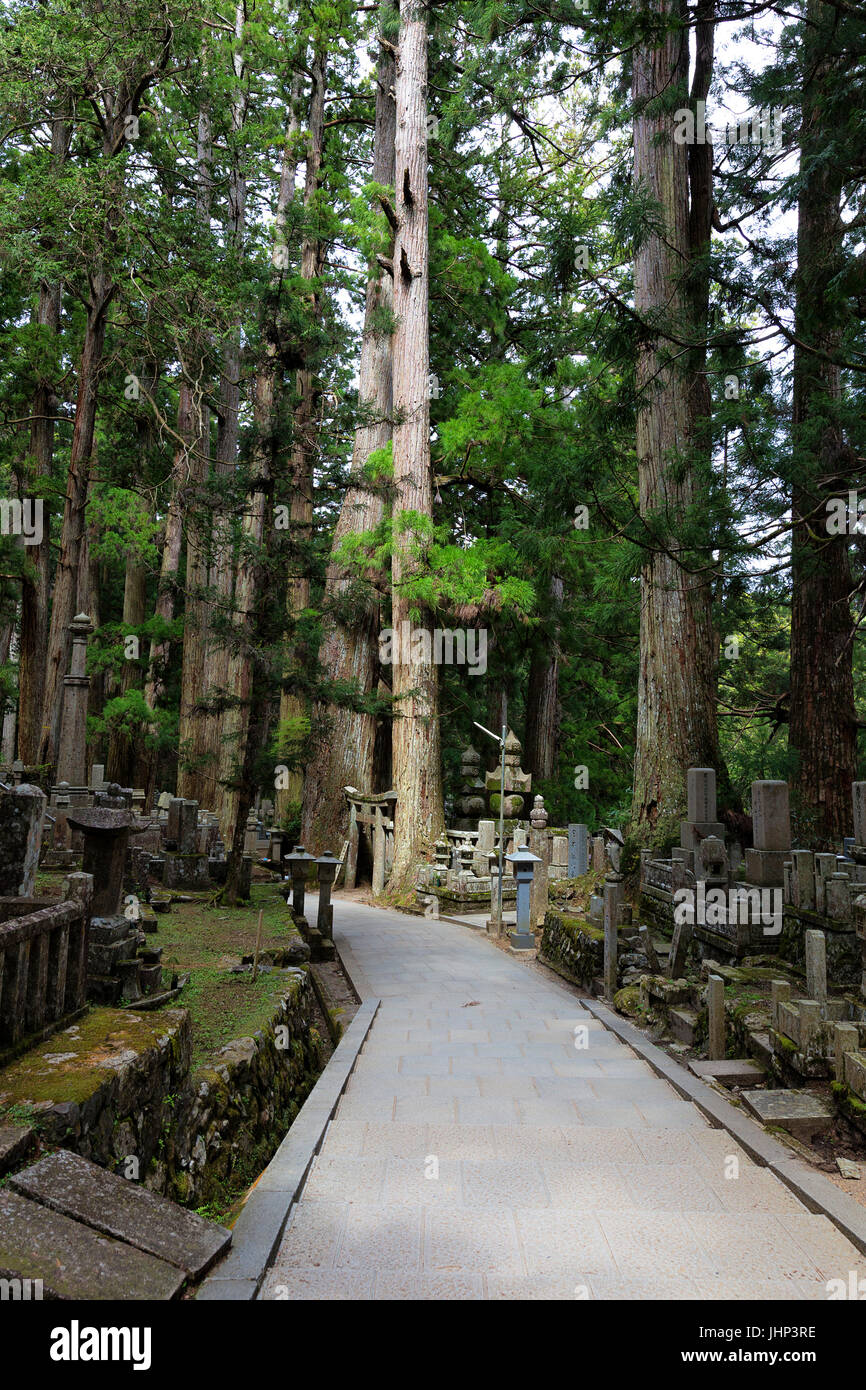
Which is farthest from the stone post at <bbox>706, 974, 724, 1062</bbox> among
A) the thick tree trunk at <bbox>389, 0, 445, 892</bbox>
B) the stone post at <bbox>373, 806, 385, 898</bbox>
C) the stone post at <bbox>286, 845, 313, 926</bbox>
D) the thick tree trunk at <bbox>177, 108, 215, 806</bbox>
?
the thick tree trunk at <bbox>177, 108, 215, 806</bbox>

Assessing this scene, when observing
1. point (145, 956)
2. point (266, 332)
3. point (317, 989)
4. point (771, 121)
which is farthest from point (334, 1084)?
point (771, 121)

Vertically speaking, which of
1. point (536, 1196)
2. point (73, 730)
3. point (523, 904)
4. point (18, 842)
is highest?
point (73, 730)

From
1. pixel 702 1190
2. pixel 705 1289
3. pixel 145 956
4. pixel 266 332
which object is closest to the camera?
pixel 705 1289

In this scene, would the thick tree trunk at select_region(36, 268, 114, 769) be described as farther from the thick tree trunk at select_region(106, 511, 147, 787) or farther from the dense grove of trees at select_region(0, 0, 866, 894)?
the thick tree trunk at select_region(106, 511, 147, 787)

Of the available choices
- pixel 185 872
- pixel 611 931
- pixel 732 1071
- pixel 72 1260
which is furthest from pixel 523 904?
pixel 72 1260

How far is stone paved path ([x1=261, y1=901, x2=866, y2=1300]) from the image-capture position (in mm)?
2828

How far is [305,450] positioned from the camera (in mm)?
11312

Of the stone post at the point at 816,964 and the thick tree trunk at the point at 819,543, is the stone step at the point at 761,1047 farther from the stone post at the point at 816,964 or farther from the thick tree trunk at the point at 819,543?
the thick tree trunk at the point at 819,543

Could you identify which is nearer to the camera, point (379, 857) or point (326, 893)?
point (326, 893)

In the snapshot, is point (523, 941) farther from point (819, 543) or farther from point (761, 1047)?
point (761, 1047)

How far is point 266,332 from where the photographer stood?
36.5ft

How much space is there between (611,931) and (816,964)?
275cm

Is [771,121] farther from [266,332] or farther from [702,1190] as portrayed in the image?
[702,1190]

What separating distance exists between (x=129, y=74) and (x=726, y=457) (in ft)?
36.6
